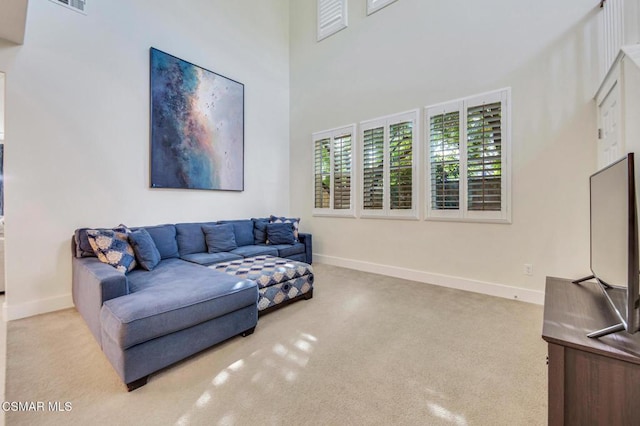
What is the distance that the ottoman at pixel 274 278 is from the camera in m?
2.59

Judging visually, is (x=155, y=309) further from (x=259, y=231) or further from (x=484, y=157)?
(x=484, y=157)

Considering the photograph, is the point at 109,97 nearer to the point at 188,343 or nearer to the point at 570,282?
the point at 188,343

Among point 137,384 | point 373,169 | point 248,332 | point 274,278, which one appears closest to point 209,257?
point 274,278

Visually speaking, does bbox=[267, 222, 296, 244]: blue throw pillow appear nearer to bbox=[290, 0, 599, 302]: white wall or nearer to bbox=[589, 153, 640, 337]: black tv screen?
bbox=[290, 0, 599, 302]: white wall

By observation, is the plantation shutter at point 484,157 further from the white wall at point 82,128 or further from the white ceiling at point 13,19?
the white ceiling at point 13,19

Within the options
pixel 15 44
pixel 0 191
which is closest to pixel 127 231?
pixel 15 44

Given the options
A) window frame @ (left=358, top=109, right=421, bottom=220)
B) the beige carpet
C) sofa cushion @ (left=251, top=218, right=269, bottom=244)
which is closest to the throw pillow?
sofa cushion @ (left=251, top=218, right=269, bottom=244)

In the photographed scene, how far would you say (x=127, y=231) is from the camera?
2.89 meters

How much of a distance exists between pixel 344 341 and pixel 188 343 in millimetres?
1137

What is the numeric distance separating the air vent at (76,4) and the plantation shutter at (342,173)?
139 inches

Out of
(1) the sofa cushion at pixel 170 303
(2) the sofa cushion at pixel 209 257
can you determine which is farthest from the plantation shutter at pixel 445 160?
(2) the sofa cushion at pixel 209 257

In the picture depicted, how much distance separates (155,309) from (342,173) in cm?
353

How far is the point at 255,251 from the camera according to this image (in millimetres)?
3771

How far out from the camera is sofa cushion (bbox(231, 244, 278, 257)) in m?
3.68
